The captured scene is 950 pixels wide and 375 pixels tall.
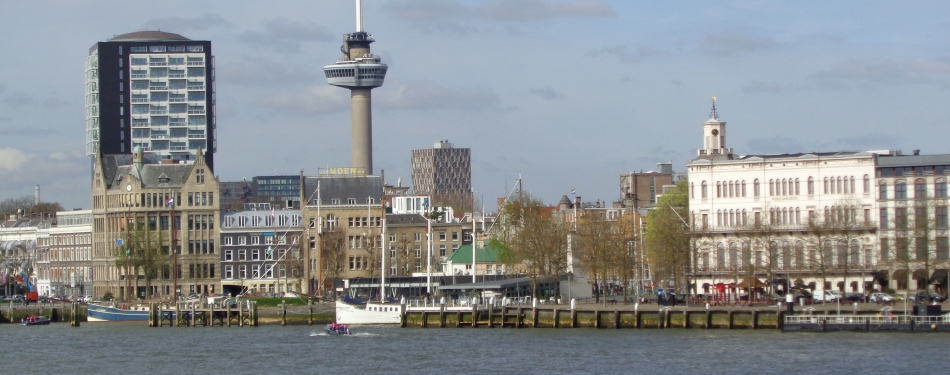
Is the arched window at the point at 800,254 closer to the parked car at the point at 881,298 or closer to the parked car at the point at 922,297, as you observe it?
the parked car at the point at 881,298

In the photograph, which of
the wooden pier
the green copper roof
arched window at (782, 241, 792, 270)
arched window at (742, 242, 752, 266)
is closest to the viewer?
the wooden pier

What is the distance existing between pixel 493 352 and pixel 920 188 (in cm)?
4211

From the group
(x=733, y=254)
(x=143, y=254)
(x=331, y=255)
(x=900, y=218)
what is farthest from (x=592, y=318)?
(x=143, y=254)

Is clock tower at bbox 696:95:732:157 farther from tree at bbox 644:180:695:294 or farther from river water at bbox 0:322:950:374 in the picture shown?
river water at bbox 0:322:950:374

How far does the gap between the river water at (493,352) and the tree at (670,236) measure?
21638 millimetres

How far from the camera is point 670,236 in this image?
13212 centimetres

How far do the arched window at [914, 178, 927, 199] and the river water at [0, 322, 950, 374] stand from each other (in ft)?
84.2

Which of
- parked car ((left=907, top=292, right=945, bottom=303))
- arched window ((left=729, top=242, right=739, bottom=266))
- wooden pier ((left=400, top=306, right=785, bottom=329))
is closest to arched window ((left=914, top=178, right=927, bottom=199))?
parked car ((left=907, top=292, right=945, bottom=303))

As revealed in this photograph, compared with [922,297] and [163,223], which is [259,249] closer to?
[163,223]

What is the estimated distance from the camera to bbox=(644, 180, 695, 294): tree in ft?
432

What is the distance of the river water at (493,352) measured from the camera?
8531 centimetres

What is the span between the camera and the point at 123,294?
177375mm

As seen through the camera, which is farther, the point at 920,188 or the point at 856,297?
the point at 920,188

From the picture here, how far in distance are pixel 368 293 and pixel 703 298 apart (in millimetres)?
37090
